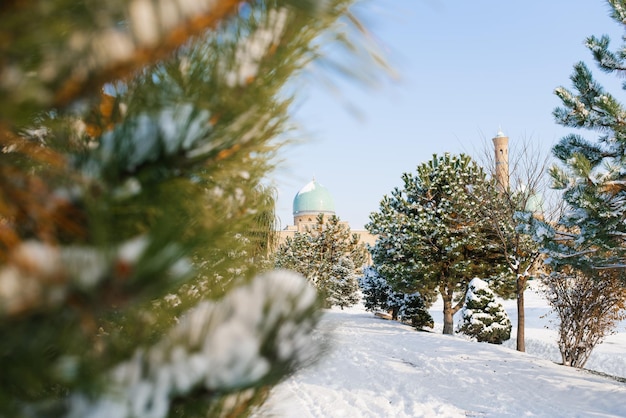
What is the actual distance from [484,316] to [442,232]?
3.58m

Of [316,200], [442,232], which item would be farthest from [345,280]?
[316,200]

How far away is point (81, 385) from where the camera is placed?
2.20ft

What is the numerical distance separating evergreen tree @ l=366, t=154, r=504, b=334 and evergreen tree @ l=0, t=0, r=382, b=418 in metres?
17.0

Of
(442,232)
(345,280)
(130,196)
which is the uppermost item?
(442,232)

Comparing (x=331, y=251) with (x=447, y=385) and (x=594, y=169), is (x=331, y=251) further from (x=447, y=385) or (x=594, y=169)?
(x=594, y=169)

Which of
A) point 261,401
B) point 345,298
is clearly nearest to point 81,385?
point 261,401

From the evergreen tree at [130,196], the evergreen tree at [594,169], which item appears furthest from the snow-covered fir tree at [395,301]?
the evergreen tree at [130,196]

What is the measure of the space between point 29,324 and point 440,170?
62.6 ft

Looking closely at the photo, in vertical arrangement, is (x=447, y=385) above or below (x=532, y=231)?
below

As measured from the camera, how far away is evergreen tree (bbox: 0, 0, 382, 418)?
638 mm

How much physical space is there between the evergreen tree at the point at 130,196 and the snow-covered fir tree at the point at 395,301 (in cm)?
2047

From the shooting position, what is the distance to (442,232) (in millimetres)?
17875

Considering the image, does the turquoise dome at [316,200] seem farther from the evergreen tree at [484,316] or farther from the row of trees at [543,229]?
the evergreen tree at [484,316]

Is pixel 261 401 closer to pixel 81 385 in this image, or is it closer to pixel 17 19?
pixel 81 385
